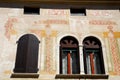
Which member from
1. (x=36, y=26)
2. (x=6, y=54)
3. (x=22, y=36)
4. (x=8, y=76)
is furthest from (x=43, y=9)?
(x=8, y=76)

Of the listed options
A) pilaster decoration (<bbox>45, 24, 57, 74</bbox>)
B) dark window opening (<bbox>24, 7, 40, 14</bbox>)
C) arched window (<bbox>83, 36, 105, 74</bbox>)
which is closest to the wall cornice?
dark window opening (<bbox>24, 7, 40, 14</bbox>)

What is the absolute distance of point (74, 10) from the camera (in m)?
14.5

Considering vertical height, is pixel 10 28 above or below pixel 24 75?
above

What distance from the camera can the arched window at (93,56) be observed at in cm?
1237

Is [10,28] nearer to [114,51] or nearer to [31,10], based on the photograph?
→ [31,10]

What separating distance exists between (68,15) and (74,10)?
1.96 ft

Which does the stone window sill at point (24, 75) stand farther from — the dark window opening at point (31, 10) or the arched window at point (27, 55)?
the dark window opening at point (31, 10)

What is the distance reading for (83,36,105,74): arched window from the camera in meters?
12.4

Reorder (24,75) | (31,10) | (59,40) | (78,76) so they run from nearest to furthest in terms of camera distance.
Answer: (24,75) < (78,76) < (59,40) < (31,10)

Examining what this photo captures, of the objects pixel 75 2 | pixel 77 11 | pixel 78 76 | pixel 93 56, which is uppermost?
pixel 75 2

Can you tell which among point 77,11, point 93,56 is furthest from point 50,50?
point 77,11

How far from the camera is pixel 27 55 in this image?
12.3 meters

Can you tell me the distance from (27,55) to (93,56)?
3108 mm

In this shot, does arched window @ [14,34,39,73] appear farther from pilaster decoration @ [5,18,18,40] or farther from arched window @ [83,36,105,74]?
arched window @ [83,36,105,74]
